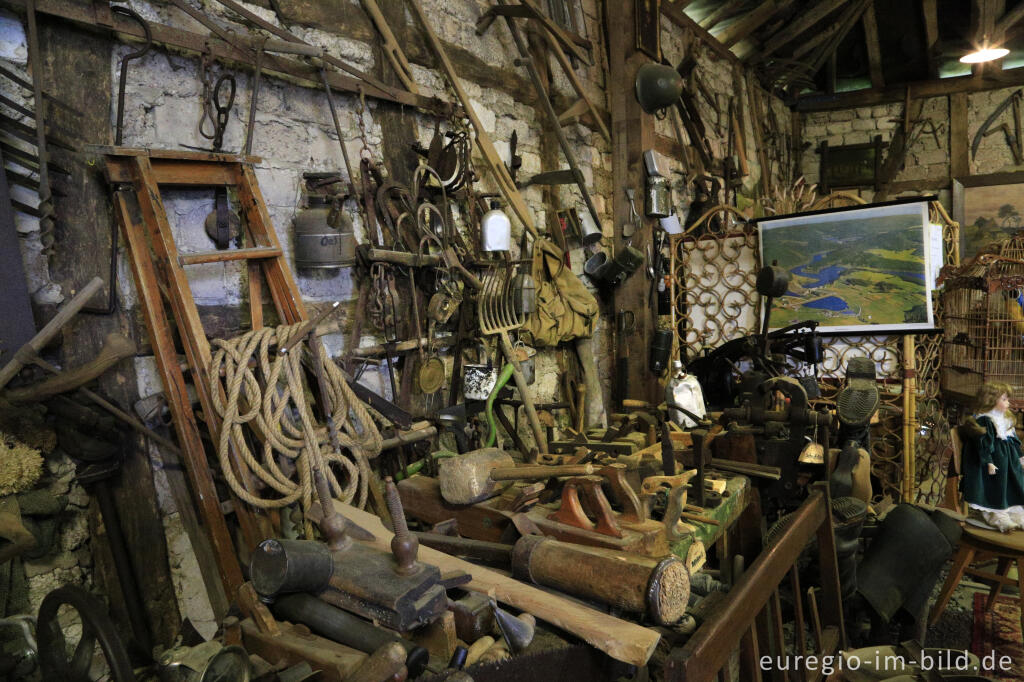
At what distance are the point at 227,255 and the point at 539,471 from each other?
62.6 inches

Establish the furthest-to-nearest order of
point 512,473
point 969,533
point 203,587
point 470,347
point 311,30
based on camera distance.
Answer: point 470,347, point 969,533, point 311,30, point 203,587, point 512,473

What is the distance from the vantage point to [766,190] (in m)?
9.05

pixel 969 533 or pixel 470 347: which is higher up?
pixel 470 347

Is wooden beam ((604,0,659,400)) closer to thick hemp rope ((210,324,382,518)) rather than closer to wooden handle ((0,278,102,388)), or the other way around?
thick hemp rope ((210,324,382,518))

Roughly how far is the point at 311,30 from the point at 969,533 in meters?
4.56

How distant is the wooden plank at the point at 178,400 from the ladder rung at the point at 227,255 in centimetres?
15

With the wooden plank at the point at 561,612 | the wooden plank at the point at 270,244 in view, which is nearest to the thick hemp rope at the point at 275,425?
the wooden plank at the point at 270,244

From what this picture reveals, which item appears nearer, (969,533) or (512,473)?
(512,473)

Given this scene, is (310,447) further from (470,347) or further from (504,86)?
(504,86)

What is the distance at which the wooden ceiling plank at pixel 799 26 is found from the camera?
8.02m

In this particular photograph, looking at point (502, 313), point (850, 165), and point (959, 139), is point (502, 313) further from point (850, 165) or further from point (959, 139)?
point (959, 139)

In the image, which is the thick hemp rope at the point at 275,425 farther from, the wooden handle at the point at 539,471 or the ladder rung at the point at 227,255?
the wooden handle at the point at 539,471

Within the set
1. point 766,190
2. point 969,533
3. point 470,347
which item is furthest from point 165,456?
point 766,190

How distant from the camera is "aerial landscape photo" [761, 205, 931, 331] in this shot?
501 centimetres
